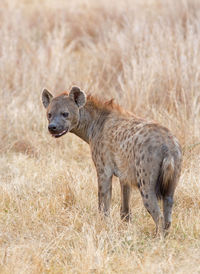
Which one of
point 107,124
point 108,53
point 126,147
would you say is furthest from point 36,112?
point 126,147

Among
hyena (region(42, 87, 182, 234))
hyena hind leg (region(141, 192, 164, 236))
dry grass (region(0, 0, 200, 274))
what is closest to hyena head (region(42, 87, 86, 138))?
hyena (region(42, 87, 182, 234))

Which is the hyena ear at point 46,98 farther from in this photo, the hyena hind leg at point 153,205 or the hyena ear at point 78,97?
the hyena hind leg at point 153,205

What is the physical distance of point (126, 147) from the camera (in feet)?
14.3

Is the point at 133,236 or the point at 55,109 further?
the point at 55,109

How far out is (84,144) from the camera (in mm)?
6516

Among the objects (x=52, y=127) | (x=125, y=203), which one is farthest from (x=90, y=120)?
(x=125, y=203)

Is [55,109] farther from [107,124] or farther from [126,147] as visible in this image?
[126,147]

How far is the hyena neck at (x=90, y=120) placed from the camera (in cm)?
491

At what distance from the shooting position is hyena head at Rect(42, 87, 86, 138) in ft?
15.6

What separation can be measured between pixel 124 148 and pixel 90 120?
65cm

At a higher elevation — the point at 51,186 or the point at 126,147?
the point at 126,147

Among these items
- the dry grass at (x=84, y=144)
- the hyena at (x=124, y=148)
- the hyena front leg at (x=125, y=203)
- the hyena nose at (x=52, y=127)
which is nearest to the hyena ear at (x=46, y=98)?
the hyena at (x=124, y=148)

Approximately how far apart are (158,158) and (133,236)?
0.64 m

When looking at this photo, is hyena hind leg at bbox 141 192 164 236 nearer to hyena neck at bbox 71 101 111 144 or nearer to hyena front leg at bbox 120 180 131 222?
hyena front leg at bbox 120 180 131 222
